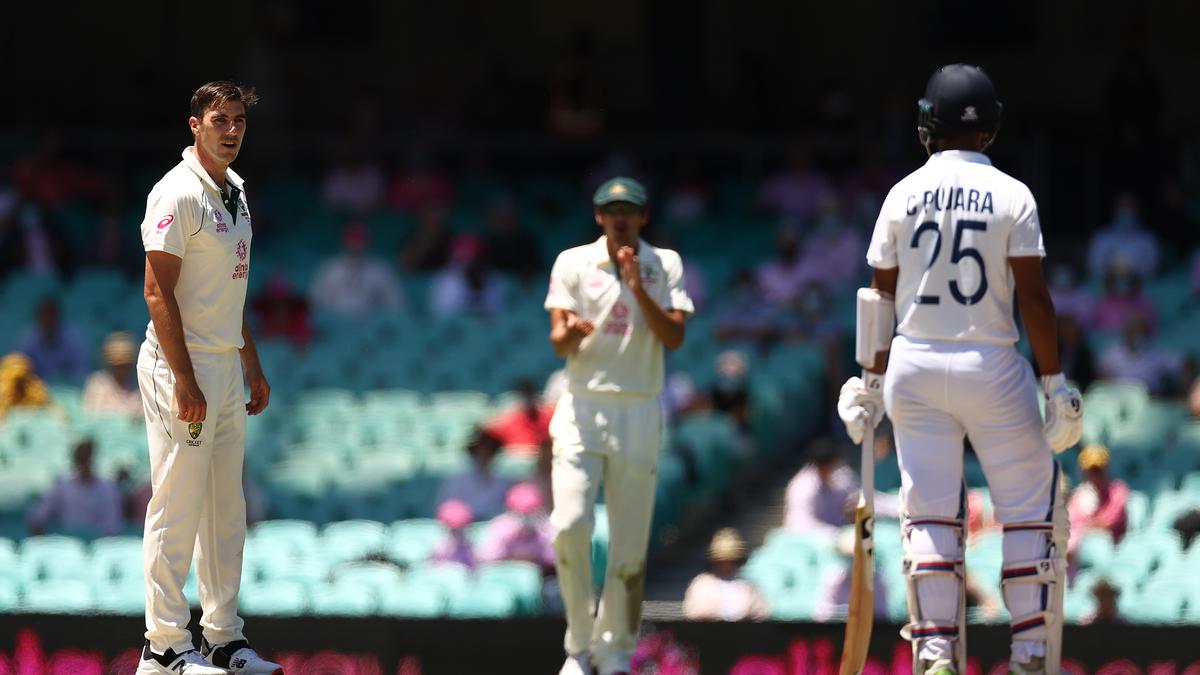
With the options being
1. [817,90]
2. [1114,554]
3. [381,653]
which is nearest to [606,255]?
[381,653]

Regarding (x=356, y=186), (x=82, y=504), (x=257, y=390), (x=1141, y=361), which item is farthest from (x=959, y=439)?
(x=356, y=186)

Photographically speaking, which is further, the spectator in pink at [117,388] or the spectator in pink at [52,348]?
the spectator in pink at [52,348]

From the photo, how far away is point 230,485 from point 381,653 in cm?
134

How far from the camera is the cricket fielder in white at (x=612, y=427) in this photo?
6.84 m

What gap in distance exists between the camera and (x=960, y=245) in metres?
5.69

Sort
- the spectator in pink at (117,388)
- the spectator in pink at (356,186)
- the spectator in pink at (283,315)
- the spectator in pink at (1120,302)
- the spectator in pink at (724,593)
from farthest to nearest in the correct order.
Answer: the spectator in pink at (356,186) → the spectator in pink at (283,315) → the spectator in pink at (1120,302) → the spectator in pink at (117,388) → the spectator in pink at (724,593)

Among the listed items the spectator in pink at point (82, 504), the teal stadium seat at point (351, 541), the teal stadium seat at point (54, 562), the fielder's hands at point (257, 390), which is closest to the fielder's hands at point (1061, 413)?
the fielder's hands at point (257, 390)

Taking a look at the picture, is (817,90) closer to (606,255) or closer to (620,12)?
(620,12)

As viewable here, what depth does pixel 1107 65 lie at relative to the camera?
18438 millimetres

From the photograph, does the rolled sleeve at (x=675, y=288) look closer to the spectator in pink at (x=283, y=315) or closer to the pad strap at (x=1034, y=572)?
the pad strap at (x=1034, y=572)

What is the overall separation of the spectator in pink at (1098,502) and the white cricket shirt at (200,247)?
16.9 ft

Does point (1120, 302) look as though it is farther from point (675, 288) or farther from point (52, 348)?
point (52, 348)

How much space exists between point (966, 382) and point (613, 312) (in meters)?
1.64

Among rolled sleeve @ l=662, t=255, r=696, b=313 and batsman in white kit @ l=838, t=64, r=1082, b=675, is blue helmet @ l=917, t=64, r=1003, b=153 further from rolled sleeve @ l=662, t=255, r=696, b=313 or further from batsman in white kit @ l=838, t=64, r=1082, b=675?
rolled sleeve @ l=662, t=255, r=696, b=313
